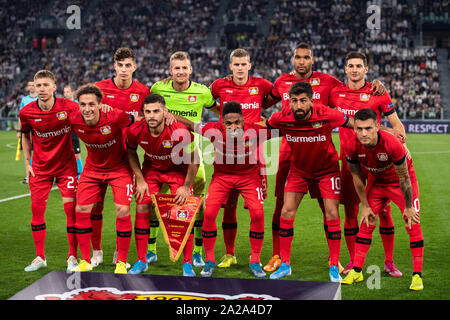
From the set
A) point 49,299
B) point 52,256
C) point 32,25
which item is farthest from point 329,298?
point 32,25

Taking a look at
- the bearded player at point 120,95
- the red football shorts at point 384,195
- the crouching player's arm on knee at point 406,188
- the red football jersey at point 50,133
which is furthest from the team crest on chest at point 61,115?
the crouching player's arm on knee at point 406,188

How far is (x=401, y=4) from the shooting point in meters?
36.8

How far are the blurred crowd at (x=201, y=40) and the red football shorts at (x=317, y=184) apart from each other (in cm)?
2556

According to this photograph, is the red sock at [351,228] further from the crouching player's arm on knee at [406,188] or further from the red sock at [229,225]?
the red sock at [229,225]

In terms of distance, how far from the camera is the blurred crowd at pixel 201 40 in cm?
3288

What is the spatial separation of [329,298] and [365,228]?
1329 mm

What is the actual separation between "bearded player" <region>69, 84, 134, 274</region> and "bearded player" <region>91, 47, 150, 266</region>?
13.7 inches

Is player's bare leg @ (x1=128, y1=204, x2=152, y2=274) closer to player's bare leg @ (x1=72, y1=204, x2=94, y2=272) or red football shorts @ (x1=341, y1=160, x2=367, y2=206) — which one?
player's bare leg @ (x1=72, y1=204, x2=94, y2=272)

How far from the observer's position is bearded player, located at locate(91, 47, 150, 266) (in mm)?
6504

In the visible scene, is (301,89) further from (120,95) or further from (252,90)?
(120,95)

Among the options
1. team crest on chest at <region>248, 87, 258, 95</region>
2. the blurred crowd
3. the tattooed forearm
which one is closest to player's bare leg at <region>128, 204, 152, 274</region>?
team crest on chest at <region>248, 87, 258, 95</region>

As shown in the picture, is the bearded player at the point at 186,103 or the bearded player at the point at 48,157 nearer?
the bearded player at the point at 48,157

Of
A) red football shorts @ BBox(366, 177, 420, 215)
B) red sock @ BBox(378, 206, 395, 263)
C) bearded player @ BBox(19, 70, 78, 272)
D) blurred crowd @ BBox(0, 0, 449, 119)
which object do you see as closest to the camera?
red football shorts @ BBox(366, 177, 420, 215)
